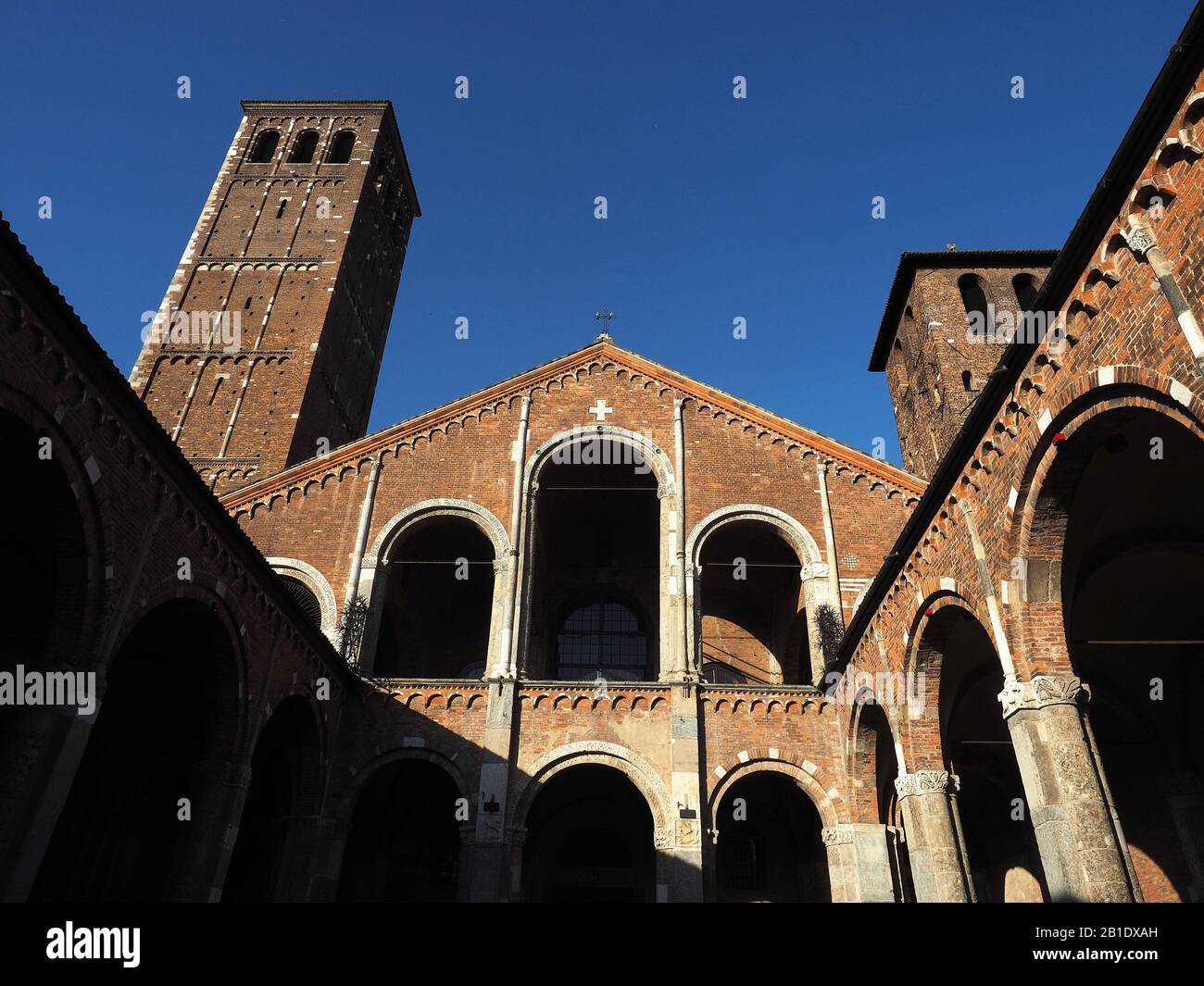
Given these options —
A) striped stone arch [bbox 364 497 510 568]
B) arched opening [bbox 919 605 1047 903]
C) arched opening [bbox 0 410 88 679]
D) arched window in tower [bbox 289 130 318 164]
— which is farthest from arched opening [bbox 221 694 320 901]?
arched window in tower [bbox 289 130 318 164]

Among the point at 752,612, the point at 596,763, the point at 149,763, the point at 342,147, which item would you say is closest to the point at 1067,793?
the point at 596,763

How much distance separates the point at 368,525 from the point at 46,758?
404 inches

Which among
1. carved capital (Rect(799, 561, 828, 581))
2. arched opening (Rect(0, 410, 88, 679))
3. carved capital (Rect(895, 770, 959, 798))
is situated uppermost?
carved capital (Rect(799, 561, 828, 581))

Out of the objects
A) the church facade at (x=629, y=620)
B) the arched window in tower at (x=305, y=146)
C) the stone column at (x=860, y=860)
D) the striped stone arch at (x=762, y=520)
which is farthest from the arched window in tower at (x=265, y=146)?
the stone column at (x=860, y=860)

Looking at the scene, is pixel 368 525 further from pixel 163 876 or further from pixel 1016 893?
pixel 1016 893

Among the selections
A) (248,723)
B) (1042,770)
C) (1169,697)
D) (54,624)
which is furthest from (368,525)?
(1169,697)

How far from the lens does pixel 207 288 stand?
28578 mm

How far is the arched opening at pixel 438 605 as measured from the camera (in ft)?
63.7

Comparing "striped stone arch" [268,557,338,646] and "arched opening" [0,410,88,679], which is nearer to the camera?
"arched opening" [0,410,88,679]

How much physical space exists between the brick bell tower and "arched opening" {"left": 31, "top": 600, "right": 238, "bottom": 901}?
1176 centimetres

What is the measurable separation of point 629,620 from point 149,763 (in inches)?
457

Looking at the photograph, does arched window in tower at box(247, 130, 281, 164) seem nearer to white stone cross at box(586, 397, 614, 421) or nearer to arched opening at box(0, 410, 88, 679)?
white stone cross at box(586, 397, 614, 421)

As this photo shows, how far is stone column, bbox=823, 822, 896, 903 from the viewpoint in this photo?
13891 mm
